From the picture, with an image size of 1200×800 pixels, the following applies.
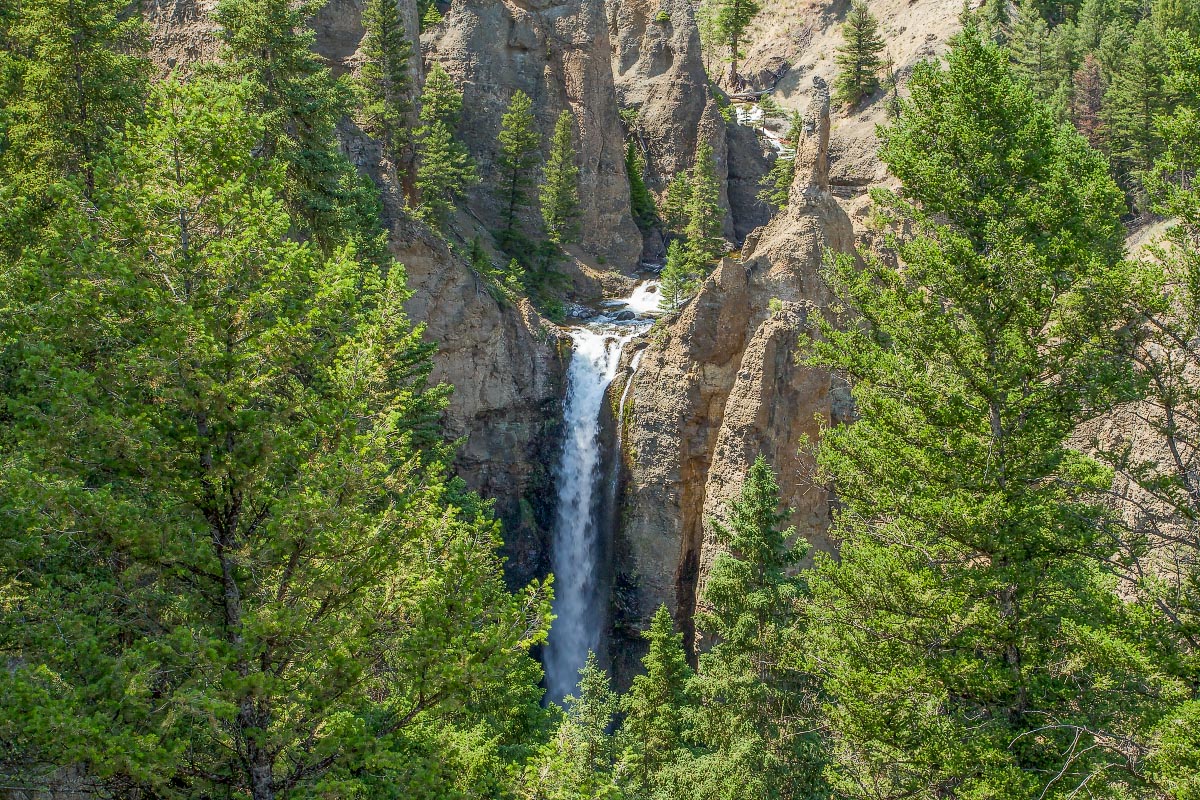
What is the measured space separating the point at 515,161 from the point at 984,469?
37813 millimetres

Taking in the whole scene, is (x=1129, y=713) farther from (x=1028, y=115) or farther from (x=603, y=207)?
(x=603, y=207)

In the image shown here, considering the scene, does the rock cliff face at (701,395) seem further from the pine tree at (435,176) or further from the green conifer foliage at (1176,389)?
the green conifer foliage at (1176,389)

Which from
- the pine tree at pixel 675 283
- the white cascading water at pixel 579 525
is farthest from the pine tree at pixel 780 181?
the white cascading water at pixel 579 525

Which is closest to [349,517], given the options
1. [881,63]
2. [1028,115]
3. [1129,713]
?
[1129,713]

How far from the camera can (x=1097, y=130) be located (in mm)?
42125

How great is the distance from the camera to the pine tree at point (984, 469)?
10.1 metres

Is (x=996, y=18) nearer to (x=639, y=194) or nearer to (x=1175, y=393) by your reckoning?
(x=639, y=194)

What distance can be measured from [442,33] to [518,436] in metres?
28.6

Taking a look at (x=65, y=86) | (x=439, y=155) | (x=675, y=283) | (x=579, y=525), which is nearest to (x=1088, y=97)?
(x=675, y=283)

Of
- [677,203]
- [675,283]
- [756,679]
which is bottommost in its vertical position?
[756,679]

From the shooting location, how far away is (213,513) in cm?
790

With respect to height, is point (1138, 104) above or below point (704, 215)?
above

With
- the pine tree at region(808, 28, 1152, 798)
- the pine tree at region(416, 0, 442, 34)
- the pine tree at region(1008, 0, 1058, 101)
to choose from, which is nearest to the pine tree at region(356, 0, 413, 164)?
the pine tree at region(416, 0, 442, 34)

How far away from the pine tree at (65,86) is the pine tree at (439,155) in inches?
609
